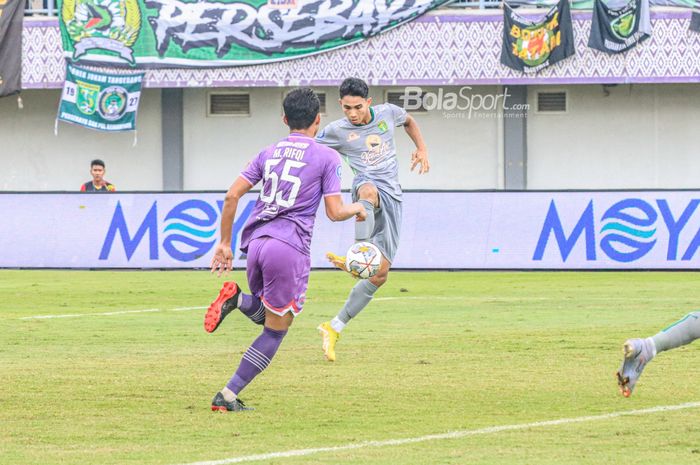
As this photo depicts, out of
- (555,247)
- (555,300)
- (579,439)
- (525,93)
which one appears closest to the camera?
(579,439)

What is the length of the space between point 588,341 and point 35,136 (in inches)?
977

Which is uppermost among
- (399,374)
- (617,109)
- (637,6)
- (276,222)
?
(637,6)

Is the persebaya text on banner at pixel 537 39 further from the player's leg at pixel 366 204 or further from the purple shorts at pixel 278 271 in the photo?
the purple shorts at pixel 278 271

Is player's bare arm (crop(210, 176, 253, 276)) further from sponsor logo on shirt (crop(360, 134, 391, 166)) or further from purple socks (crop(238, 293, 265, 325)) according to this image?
sponsor logo on shirt (crop(360, 134, 391, 166))

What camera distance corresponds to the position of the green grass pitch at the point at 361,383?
7.68 meters

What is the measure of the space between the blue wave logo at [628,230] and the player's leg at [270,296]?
15.1m

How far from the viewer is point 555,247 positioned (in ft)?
77.3

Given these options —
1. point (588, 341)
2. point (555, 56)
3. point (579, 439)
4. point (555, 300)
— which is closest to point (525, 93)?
point (555, 56)

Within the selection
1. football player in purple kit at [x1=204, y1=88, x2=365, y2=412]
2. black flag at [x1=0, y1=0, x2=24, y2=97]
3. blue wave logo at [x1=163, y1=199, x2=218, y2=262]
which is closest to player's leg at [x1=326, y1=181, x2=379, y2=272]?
football player in purple kit at [x1=204, y1=88, x2=365, y2=412]

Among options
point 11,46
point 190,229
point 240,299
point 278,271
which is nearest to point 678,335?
point 278,271

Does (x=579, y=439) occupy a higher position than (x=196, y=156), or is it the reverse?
(x=196, y=156)

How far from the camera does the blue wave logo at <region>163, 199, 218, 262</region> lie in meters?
24.3

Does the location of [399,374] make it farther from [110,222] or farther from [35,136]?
[35,136]

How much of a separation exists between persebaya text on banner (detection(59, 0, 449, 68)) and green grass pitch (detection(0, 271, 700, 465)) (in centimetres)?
1440
